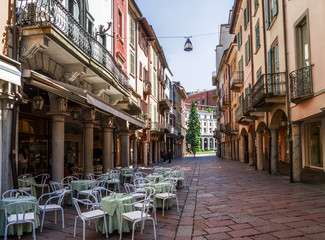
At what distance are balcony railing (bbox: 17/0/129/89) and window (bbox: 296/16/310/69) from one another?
738 centimetres

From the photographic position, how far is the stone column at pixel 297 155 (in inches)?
490

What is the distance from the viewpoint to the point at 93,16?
1468 centimetres

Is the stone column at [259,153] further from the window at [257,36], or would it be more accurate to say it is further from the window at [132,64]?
the window at [132,64]

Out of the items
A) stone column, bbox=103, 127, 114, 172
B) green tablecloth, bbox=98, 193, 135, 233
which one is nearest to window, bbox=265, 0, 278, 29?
stone column, bbox=103, 127, 114, 172

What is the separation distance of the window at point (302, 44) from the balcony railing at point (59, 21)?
7380 millimetres

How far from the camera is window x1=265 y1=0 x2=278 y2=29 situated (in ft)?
47.4

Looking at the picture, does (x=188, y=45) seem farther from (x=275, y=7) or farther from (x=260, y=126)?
(x=260, y=126)

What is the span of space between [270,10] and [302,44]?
4405 millimetres

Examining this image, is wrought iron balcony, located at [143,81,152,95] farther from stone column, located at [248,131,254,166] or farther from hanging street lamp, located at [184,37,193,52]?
hanging street lamp, located at [184,37,193,52]

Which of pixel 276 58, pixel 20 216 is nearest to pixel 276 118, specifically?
pixel 276 58

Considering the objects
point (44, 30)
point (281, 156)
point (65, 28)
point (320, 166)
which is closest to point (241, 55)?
point (281, 156)

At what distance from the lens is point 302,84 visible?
→ 1098cm

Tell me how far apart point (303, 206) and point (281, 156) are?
2080 cm

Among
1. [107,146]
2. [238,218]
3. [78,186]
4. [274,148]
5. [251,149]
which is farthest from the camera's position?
[251,149]
